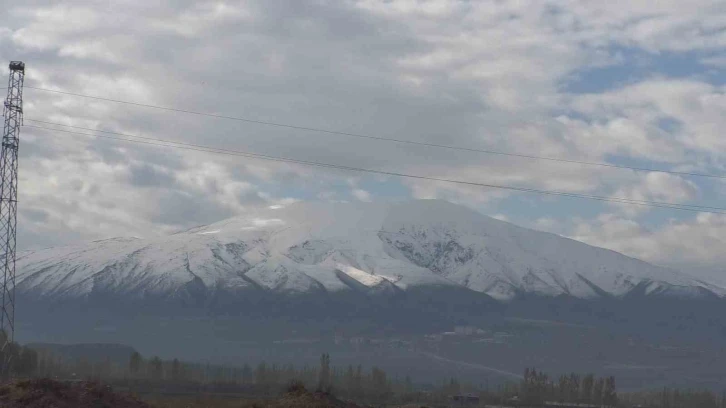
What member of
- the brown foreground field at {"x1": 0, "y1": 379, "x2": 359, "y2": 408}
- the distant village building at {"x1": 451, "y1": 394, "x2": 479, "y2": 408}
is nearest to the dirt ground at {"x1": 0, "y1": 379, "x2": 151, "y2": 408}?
the brown foreground field at {"x1": 0, "y1": 379, "x2": 359, "y2": 408}

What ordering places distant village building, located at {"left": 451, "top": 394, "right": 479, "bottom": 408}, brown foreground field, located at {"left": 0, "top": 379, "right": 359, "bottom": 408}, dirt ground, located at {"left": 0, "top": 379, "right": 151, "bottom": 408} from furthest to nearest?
distant village building, located at {"left": 451, "top": 394, "right": 479, "bottom": 408}, brown foreground field, located at {"left": 0, "top": 379, "right": 359, "bottom": 408}, dirt ground, located at {"left": 0, "top": 379, "right": 151, "bottom": 408}

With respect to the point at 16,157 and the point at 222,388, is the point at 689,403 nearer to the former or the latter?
the point at 222,388

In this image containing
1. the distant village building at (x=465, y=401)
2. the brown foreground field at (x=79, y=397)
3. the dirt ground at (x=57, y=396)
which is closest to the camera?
the dirt ground at (x=57, y=396)

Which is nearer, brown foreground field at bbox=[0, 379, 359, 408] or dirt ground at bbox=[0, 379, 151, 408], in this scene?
dirt ground at bbox=[0, 379, 151, 408]

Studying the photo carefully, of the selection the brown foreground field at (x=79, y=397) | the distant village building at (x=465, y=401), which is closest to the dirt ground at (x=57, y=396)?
the brown foreground field at (x=79, y=397)

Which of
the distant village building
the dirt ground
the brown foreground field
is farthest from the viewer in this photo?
the distant village building

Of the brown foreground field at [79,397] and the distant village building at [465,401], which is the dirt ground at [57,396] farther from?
the distant village building at [465,401]

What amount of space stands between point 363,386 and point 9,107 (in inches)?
4457

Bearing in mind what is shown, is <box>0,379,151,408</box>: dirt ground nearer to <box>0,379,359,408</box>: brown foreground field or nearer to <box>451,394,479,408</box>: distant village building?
<box>0,379,359,408</box>: brown foreground field

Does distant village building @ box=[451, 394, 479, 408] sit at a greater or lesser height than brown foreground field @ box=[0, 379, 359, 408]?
lesser

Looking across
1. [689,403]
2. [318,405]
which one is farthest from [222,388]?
[318,405]

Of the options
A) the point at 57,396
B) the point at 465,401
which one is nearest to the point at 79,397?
the point at 57,396

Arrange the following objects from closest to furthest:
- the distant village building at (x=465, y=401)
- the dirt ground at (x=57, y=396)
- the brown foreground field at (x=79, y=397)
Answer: the dirt ground at (x=57, y=396) → the brown foreground field at (x=79, y=397) → the distant village building at (x=465, y=401)

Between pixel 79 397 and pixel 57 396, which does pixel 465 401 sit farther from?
pixel 57 396
